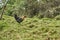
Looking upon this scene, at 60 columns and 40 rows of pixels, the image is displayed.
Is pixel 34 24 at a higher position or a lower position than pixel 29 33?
lower

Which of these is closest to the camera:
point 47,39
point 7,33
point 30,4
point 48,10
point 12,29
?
point 47,39

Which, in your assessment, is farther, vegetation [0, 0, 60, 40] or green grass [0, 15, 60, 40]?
vegetation [0, 0, 60, 40]

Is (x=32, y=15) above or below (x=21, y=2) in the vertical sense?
below

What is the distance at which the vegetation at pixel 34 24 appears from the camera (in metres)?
9.56

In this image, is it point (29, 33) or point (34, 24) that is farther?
point (34, 24)

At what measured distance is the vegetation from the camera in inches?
376

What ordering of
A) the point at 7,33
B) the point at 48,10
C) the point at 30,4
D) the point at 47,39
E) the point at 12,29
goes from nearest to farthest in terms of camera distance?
the point at 47,39, the point at 7,33, the point at 12,29, the point at 48,10, the point at 30,4

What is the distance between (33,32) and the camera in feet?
33.6

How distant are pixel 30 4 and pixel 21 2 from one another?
1.21 meters

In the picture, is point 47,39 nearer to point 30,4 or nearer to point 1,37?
point 1,37

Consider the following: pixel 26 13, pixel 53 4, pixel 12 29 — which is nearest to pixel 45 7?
pixel 53 4

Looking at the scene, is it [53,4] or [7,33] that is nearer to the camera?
[7,33]

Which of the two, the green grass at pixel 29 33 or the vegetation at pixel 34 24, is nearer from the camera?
the green grass at pixel 29 33

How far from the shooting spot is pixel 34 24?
12.1 meters
